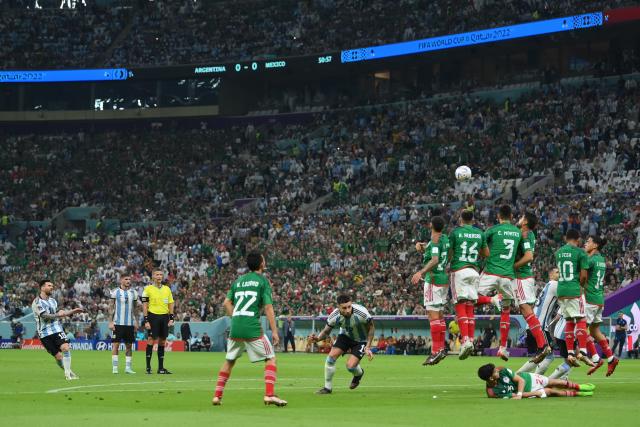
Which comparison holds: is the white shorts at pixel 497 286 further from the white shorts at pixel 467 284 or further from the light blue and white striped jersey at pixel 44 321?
the light blue and white striped jersey at pixel 44 321

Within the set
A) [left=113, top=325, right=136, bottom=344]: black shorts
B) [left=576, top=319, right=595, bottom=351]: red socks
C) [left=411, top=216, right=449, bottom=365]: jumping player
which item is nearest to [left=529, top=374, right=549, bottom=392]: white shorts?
[left=411, top=216, right=449, bottom=365]: jumping player

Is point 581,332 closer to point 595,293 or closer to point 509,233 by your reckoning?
point 595,293

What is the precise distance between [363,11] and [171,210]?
727 inches

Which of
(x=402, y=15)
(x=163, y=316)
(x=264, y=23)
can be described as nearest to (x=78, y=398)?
(x=163, y=316)

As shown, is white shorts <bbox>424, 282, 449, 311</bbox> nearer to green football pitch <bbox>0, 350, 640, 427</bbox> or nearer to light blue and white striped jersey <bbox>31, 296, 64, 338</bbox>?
green football pitch <bbox>0, 350, 640, 427</bbox>

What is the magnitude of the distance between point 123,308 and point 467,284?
1181 centimetres

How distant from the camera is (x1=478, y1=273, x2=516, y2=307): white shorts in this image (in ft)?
72.6

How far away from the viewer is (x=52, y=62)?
82688 millimetres

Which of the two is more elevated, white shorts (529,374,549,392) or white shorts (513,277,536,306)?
white shorts (513,277,536,306)

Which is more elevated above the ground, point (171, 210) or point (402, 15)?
point (402, 15)

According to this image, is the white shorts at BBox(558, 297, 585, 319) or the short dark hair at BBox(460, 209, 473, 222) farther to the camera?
the white shorts at BBox(558, 297, 585, 319)

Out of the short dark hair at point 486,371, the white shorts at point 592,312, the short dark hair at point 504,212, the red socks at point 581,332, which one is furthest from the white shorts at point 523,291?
the short dark hair at point 486,371

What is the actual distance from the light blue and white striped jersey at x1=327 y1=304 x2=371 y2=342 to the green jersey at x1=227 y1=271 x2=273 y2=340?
13.5ft

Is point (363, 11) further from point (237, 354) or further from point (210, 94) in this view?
point (237, 354)
